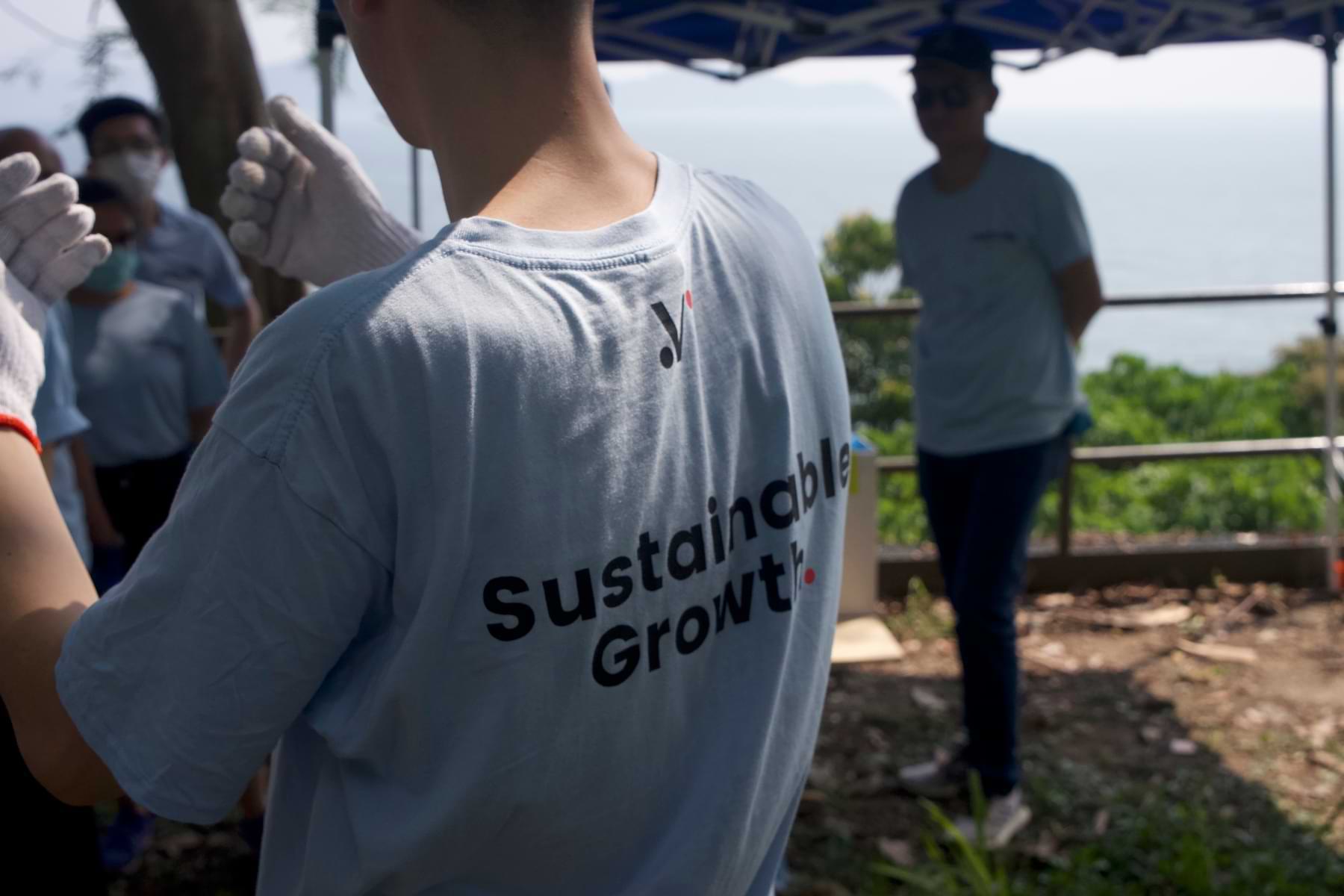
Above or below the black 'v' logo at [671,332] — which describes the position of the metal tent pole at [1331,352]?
below

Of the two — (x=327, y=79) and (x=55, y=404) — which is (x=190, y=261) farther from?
(x=55, y=404)

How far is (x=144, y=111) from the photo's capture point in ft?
15.1

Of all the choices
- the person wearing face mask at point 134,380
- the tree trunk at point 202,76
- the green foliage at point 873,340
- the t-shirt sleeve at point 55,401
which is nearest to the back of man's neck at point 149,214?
the person wearing face mask at point 134,380

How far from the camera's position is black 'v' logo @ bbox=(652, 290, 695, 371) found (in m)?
1.08

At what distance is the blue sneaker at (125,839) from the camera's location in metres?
3.76

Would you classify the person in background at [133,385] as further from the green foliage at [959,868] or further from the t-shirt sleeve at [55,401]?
the green foliage at [959,868]

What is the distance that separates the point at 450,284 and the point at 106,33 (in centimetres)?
820

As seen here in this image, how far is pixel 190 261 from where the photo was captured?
4.50m

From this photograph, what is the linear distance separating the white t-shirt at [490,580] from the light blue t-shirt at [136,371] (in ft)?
10.2

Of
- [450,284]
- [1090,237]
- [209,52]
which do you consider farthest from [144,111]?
[450,284]

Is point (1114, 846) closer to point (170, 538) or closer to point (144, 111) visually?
point (170, 538)

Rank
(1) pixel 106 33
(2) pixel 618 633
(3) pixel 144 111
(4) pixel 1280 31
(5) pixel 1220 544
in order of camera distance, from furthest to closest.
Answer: (1) pixel 106 33 < (5) pixel 1220 544 < (4) pixel 1280 31 < (3) pixel 144 111 < (2) pixel 618 633

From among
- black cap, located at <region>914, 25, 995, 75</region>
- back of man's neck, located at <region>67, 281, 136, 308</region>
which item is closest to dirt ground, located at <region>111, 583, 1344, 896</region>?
back of man's neck, located at <region>67, 281, 136, 308</region>

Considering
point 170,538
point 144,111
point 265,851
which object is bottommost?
point 265,851
